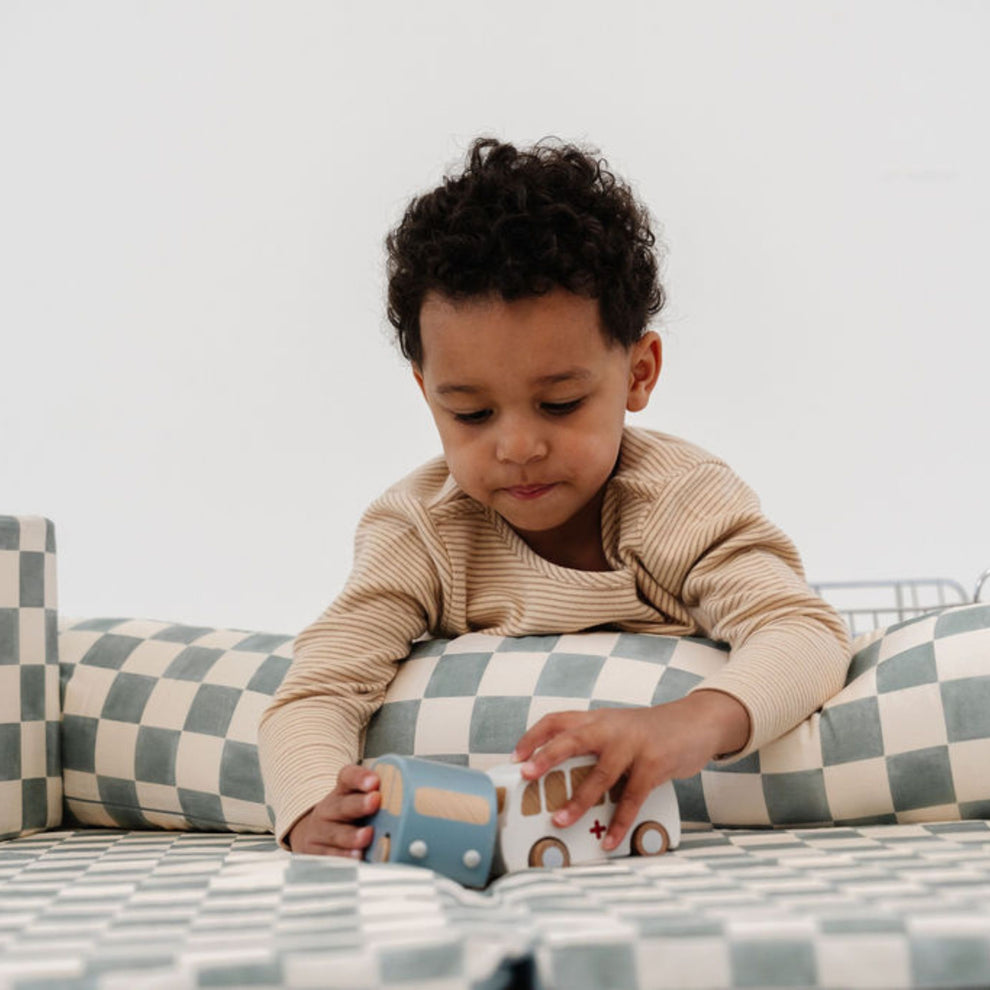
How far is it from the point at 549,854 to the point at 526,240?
1.43 ft

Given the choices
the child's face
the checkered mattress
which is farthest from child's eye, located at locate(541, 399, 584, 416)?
the checkered mattress

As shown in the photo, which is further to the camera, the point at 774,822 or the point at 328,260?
the point at 328,260

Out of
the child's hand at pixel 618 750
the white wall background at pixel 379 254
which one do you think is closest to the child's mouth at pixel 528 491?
the child's hand at pixel 618 750

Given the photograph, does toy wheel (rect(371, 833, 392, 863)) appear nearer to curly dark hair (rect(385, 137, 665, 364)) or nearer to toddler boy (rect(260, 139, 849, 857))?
toddler boy (rect(260, 139, 849, 857))

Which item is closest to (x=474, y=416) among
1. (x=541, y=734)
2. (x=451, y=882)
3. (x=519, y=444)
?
(x=519, y=444)

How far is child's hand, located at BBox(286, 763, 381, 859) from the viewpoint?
29.1 inches

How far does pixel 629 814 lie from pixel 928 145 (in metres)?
2.08

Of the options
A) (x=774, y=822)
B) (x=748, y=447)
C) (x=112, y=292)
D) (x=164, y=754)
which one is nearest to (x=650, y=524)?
(x=774, y=822)

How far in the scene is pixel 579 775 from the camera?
722mm

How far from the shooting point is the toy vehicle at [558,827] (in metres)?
0.70

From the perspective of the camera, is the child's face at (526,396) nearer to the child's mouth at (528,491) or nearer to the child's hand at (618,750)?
the child's mouth at (528,491)

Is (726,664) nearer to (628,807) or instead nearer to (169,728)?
(628,807)

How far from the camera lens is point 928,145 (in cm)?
246

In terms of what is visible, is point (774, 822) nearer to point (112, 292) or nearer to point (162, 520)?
point (162, 520)
